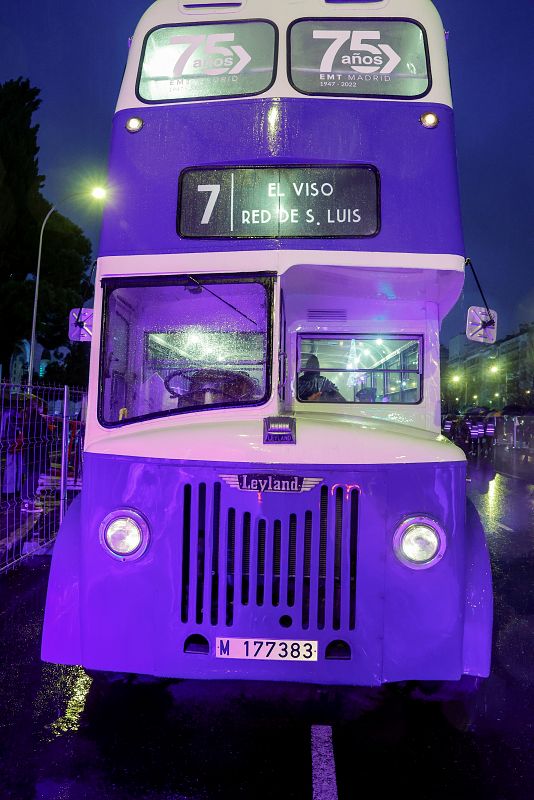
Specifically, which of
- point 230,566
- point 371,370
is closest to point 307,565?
point 230,566

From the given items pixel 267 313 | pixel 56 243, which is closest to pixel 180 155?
pixel 267 313

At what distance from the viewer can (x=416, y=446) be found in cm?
346

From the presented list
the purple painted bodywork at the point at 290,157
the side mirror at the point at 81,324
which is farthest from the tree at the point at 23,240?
the purple painted bodywork at the point at 290,157

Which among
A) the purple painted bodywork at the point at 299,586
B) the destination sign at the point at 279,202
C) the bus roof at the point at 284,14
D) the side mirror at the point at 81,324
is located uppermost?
the bus roof at the point at 284,14

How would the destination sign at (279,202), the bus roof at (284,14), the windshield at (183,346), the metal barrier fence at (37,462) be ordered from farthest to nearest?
the metal barrier fence at (37,462), the bus roof at (284,14), the destination sign at (279,202), the windshield at (183,346)

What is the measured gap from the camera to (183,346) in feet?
12.8

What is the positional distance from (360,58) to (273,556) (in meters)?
3.02

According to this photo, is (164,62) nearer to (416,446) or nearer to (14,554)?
(416,446)

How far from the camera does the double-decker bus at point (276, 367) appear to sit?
339 cm

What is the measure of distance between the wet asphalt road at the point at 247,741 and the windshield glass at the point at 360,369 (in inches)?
74.6

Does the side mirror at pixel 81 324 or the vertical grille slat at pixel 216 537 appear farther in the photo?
the side mirror at pixel 81 324

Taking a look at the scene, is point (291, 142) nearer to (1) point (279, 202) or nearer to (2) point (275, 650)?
(1) point (279, 202)

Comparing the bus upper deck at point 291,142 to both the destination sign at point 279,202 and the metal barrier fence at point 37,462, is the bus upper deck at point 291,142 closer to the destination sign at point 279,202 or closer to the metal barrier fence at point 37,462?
the destination sign at point 279,202

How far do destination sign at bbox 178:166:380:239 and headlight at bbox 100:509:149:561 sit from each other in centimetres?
159
